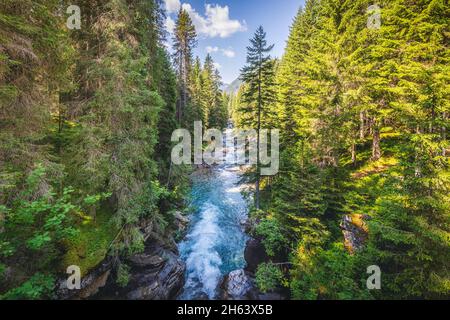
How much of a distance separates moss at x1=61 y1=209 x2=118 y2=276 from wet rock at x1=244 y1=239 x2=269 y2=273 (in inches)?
332

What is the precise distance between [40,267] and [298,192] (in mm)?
10979

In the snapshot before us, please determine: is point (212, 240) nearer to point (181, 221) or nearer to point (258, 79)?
point (181, 221)

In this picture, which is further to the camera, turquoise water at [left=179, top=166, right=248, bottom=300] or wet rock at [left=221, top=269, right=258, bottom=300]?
turquoise water at [left=179, top=166, right=248, bottom=300]

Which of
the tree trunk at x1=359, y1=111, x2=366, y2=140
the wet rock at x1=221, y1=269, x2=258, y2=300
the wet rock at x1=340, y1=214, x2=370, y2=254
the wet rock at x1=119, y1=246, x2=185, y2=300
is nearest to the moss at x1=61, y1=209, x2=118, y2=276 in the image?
the wet rock at x1=119, y1=246, x2=185, y2=300

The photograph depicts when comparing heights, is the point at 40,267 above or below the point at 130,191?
below

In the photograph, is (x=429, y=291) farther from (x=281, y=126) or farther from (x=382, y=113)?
(x=281, y=126)

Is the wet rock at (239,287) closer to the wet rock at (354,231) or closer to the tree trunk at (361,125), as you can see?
the wet rock at (354,231)

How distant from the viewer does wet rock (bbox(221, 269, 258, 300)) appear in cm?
1046

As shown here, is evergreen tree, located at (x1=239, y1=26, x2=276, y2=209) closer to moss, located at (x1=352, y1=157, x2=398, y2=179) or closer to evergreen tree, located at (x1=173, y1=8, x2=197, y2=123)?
moss, located at (x1=352, y1=157, x2=398, y2=179)

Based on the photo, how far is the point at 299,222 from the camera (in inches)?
423

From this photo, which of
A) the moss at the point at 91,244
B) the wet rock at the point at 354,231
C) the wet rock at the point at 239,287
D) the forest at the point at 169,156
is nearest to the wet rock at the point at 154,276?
the forest at the point at 169,156

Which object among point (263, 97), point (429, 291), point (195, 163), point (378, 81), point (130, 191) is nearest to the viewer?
point (429, 291)

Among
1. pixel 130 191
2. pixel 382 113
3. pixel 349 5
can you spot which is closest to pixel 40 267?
pixel 130 191

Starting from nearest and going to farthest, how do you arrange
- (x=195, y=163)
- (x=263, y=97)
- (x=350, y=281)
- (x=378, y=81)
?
(x=350, y=281) → (x=378, y=81) → (x=263, y=97) → (x=195, y=163)
